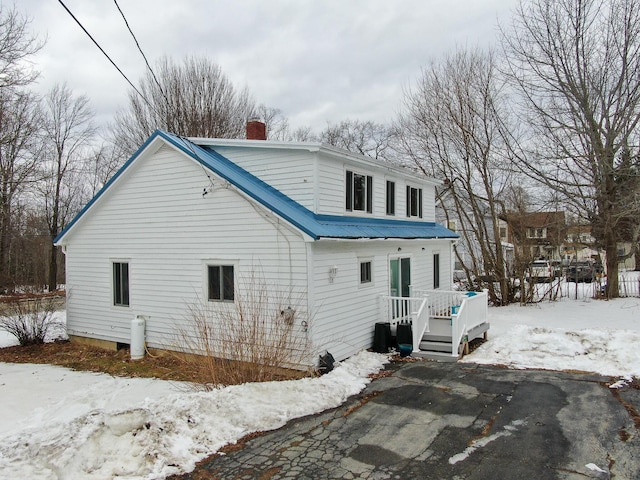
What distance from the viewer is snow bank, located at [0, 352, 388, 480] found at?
468 centimetres

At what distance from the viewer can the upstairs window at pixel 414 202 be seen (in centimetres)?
1384

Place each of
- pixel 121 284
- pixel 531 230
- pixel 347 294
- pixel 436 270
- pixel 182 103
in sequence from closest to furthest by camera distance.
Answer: pixel 347 294 → pixel 121 284 → pixel 436 270 → pixel 531 230 → pixel 182 103

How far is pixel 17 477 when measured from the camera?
436 centimetres

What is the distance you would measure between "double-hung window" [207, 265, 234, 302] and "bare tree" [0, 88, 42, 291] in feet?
40.5

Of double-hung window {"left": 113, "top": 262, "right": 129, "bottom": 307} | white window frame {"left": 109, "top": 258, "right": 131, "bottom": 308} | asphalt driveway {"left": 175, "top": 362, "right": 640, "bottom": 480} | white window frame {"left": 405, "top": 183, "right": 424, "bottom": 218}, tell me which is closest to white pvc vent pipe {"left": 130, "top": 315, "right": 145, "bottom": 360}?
white window frame {"left": 109, "top": 258, "right": 131, "bottom": 308}

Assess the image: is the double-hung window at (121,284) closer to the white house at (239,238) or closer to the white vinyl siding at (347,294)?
the white house at (239,238)

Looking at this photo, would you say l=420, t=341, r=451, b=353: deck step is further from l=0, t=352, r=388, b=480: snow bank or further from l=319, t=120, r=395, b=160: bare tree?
l=319, t=120, r=395, b=160: bare tree

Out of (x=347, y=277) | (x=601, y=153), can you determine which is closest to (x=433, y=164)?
(x=601, y=153)

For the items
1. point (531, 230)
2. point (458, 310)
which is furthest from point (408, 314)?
point (531, 230)

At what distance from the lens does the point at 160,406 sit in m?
5.83

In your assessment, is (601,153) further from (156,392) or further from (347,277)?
(156,392)

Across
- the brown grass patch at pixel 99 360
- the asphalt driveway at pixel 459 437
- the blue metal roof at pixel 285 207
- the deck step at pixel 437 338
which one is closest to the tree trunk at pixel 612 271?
the blue metal roof at pixel 285 207

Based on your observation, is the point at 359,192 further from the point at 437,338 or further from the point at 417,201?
the point at 437,338

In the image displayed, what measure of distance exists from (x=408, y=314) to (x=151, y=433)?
770cm
